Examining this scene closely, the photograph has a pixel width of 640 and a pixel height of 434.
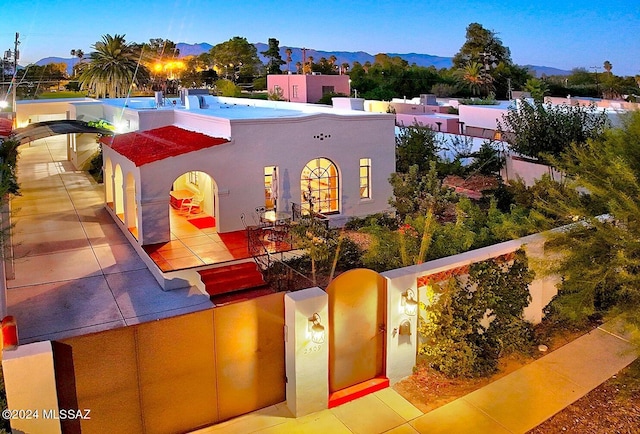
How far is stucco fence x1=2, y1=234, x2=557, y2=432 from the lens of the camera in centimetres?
588

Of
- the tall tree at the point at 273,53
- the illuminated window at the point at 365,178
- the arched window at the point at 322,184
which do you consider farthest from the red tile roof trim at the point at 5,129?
the tall tree at the point at 273,53

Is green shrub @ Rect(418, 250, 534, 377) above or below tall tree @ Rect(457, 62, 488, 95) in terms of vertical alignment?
below

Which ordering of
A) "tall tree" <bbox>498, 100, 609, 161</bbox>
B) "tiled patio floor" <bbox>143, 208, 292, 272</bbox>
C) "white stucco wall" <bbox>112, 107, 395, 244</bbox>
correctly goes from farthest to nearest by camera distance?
"tall tree" <bbox>498, 100, 609, 161</bbox> → "white stucco wall" <bbox>112, 107, 395, 244</bbox> → "tiled patio floor" <bbox>143, 208, 292, 272</bbox>

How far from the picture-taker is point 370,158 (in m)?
18.9

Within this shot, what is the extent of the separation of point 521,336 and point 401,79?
229 ft

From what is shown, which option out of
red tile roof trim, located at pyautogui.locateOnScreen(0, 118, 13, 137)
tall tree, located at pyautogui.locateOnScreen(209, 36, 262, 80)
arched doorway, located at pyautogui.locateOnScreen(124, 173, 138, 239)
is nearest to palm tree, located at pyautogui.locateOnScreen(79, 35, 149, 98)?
red tile roof trim, located at pyautogui.locateOnScreen(0, 118, 13, 137)

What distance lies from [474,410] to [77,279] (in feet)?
32.4

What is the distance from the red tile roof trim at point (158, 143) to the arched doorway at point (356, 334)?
8.74 m

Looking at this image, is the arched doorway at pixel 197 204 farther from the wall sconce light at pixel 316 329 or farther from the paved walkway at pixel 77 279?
the wall sconce light at pixel 316 329

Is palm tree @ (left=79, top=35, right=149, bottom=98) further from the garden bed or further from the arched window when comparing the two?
the garden bed

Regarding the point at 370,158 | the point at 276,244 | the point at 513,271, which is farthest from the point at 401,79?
the point at 513,271

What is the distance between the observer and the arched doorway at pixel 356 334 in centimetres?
783

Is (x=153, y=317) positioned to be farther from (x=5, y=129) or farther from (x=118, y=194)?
(x=5, y=129)

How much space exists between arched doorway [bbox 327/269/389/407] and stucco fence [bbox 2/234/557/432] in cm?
12
